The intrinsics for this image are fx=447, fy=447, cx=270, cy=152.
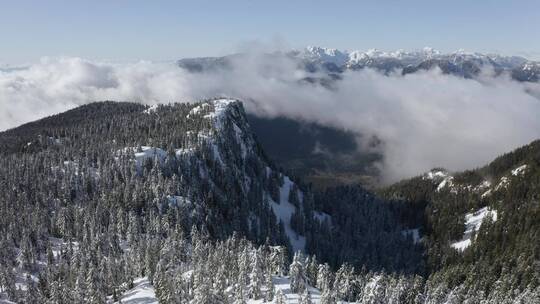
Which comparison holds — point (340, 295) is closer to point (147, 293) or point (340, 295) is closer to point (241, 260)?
point (241, 260)

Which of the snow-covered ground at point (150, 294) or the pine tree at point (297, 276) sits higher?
the pine tree at point (297, 276)

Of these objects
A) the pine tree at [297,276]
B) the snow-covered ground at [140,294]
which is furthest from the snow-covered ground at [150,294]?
the pine tree at [297,276]

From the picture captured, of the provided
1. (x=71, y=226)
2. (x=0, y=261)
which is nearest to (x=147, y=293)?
(x=0, y=261)

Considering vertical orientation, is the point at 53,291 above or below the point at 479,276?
above

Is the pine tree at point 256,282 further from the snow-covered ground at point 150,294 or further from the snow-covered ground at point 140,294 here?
the snow-covered ground at point 140,294

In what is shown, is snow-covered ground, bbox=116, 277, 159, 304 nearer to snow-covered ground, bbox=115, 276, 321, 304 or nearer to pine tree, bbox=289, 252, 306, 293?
snow-covered ground, bbox=115, 276, 321, 304

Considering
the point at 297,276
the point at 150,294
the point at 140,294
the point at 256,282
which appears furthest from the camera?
the point at 140,294

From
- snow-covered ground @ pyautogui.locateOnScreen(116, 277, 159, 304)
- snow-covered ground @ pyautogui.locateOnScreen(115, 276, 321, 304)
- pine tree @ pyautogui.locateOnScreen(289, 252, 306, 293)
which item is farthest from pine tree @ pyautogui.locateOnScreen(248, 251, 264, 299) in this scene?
snow-covered ground @ pyautogui.locateOnScreen(116, 277, 159, 304)

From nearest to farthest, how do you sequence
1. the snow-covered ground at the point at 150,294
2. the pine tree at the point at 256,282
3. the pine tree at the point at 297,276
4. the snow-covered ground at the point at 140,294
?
1. the snow-covered ground at the point at 150,294
2. the pine tree at the point at 256,282
3. the snow-covered ground at the point at 140,294
4. the pine tree at the point at 297,276

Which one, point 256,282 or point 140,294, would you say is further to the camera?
point 140,294

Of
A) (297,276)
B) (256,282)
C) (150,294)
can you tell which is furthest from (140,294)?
(297,276)

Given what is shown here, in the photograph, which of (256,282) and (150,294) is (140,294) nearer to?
(150,294)
